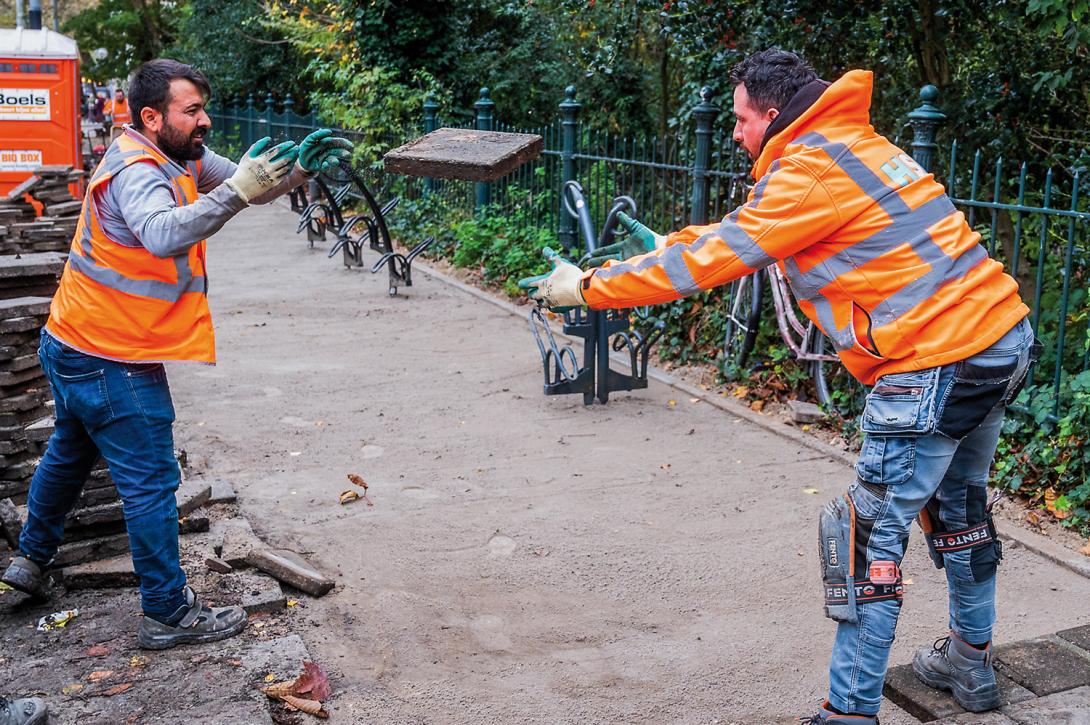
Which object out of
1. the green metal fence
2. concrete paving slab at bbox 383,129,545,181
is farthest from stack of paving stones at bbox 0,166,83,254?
the green metal fence

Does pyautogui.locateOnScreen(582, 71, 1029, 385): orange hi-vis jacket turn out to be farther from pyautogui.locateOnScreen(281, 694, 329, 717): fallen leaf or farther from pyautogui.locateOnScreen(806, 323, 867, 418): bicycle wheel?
pyautogui.locateOnScreen(806, 323, 867, 418): bicycle wheel

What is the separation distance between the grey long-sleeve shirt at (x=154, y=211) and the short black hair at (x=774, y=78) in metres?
1.62

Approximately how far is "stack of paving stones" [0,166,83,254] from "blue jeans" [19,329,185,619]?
14.9ft

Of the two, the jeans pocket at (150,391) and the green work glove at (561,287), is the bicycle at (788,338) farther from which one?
the jeans pocket at (150,391)

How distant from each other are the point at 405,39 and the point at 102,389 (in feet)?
41.0

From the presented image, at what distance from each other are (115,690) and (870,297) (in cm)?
258

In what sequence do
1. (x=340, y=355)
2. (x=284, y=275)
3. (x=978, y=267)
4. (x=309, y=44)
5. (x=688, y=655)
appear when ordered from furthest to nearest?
1. (x=309, y=44)
2. (x=284, y=275)
3. (x=340, y=355)
4. (x=688, y=655)
5. (x=978, y=267)

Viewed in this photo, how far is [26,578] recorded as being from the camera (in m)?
4.04

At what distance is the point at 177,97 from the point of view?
146 inches

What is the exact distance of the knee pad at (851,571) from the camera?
3.05m

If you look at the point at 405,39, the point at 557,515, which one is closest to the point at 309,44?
the point at 405,39

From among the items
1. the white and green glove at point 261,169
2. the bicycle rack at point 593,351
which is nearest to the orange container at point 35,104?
the bicycle rack at point 593,351

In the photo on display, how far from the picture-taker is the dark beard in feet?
12.3

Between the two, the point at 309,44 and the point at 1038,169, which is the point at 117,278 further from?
the point at 309,44
